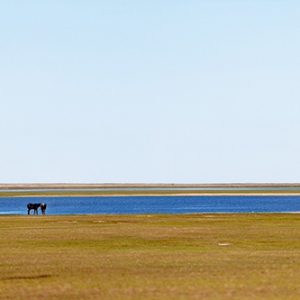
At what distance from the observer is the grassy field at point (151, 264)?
2416 cm

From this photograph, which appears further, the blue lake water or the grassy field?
the blue lake water

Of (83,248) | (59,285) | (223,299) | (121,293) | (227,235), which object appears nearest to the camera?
(223,299)

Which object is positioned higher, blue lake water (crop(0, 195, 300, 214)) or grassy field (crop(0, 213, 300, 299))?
blue lake water (crop(0, 195, 300, 214))

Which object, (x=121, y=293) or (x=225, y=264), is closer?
(x=121, y=293)

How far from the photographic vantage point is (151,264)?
30922mm

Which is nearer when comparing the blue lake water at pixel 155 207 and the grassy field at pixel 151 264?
the grassy field at pixel 151 264

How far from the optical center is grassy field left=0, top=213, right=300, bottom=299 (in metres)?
24.2

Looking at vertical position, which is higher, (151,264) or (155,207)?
(155,207)

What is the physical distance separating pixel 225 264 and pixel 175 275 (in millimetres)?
3655

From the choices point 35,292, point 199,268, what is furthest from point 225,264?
point 35,292

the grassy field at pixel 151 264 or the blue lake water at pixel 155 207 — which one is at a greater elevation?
the blue lake water at pixel 155 207

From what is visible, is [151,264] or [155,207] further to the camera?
[155,207]

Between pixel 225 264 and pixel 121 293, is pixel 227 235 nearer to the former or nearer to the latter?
pixel 225 264

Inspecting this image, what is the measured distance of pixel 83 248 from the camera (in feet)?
128
